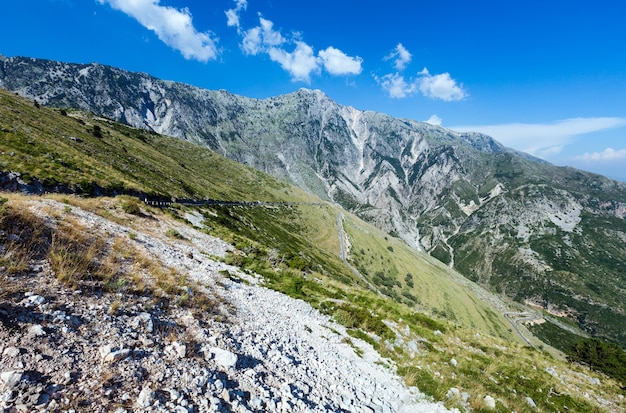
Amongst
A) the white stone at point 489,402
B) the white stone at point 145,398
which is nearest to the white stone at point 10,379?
the white stone at point 145,398

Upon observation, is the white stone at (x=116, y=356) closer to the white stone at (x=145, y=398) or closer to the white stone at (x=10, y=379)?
the white stone at (x=145, y=398)

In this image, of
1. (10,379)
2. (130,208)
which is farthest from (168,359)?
(130,208)

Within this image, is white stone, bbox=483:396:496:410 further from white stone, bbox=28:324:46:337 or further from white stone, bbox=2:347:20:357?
white stone, bbox=2:347:20:357

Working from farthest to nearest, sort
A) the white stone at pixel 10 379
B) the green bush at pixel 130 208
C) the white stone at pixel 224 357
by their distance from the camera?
the green bush at pixel 130 208 < the white stone at pixel 224 357 < the white stone at pixel 10 379

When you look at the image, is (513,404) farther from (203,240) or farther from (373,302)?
(203,240)

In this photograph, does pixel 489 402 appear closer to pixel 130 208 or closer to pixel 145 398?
pixel 145 398

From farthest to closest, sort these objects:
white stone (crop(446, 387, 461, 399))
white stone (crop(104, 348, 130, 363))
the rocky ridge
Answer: white stone (crop(446, 387, 461, 399))
white stone (crop(104, 348, 130, 363))
the rocky ridge

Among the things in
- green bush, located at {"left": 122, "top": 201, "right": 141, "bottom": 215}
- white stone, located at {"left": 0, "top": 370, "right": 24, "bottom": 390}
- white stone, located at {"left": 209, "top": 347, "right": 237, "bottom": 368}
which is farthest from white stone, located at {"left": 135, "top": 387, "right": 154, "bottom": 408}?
green bush, located at {"left": 122, "top": 201, "right": 141, "bottom": 215}

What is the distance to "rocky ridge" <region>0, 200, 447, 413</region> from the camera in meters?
6.78

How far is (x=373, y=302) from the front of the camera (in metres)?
27.3

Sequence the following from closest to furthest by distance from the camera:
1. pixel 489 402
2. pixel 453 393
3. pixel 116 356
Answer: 1. pixel 116 356
2. pixel 453 393
3. pixel 489 402

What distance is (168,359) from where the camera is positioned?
29.3ft

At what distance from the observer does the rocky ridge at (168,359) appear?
6781 mm

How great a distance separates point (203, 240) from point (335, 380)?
73.6 feet
